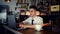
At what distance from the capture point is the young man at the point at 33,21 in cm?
85

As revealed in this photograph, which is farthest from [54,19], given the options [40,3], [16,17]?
[16,17]

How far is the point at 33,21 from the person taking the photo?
863mm

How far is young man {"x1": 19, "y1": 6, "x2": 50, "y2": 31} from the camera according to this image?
2.80 feet

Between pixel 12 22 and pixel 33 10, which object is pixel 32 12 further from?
pixel 12 22

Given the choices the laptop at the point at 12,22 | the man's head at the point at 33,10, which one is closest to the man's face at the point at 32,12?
the man's head at the point at 33,10

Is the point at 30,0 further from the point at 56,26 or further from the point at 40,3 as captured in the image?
the point at 56,26

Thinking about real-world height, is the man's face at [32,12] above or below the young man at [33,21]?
above

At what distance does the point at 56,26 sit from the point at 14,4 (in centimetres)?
30

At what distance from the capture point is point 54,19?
34.7 inches

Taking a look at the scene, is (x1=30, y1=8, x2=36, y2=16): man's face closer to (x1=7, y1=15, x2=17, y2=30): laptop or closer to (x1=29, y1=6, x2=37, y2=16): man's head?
(x1=29, y1=6, x2=37, y2=16): man's head

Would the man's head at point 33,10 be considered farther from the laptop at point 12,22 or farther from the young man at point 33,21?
the laptop at point 12,22

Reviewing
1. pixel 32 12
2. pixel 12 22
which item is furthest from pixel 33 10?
pixel 12 22

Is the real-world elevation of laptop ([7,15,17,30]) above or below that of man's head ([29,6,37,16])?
below

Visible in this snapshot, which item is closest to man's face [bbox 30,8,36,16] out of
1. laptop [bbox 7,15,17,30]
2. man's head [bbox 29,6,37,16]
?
man's head [bbox 29,6,37,16]
